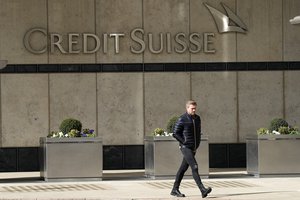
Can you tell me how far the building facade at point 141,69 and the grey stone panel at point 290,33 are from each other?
3 centimetres

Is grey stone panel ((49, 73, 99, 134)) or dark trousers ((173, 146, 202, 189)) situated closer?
dark trousers ((173, 146, 202, 189))

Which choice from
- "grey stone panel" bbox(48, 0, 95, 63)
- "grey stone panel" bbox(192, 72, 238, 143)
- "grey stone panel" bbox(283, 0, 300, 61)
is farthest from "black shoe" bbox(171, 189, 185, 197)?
"grey stone panel" bbox(283, 0, 300, 61)

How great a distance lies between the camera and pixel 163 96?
83.3 ft

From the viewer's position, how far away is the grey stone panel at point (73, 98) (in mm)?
25000

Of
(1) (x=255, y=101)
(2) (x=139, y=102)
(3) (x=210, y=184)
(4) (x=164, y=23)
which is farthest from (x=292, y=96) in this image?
(3) (x=210, y=184)

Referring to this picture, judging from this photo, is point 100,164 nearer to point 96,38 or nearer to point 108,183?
point 108,183

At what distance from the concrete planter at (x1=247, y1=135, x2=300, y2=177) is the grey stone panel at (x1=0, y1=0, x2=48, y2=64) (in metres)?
7.10

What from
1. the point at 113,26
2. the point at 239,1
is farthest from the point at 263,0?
the point at 113,26

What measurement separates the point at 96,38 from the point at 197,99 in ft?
11.2

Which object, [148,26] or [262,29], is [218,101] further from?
[148,26]

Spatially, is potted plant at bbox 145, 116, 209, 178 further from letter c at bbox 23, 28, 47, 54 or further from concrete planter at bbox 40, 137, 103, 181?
letter c at bbox 23, 28, 47, 54

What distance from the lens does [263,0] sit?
25641 mm

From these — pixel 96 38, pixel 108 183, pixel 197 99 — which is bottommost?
pixel 108 183

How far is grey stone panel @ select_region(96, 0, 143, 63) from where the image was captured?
25.2m
